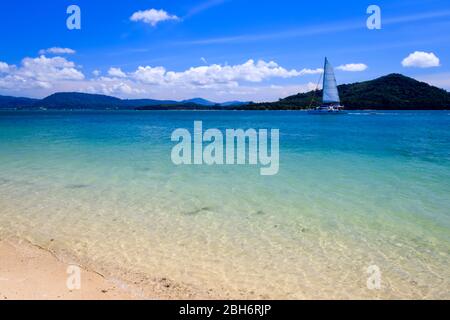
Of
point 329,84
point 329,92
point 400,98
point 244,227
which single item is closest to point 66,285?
point 244,227

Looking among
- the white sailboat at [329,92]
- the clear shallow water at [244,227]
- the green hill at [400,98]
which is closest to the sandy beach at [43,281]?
the clear shallow water at [244,227]

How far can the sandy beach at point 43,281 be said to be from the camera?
19.2 feet

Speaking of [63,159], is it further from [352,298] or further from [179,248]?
[352,298]

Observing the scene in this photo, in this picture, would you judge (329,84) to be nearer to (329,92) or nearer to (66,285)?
(329,92)

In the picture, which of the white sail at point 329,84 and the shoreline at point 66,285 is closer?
the shoreline at point 66,285

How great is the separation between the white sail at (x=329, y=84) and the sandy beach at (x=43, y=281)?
→ 370 ft

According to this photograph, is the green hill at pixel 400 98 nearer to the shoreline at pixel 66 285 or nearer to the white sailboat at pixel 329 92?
the white sailboat at pixel 329 92

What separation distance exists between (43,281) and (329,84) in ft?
378

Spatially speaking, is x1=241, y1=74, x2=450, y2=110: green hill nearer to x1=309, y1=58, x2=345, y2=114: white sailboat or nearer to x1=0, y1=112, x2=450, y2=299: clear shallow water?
x1=309, y1=58, x2=345, y2=114: white sailboat

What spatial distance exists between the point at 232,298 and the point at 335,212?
5.58m

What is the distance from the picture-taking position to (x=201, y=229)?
9.25 meters

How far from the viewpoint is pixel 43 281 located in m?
6.34

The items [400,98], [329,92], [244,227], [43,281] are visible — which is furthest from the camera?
[400,98]

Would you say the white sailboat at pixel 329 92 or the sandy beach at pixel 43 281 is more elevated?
the white sailboat at pixel 329 92
